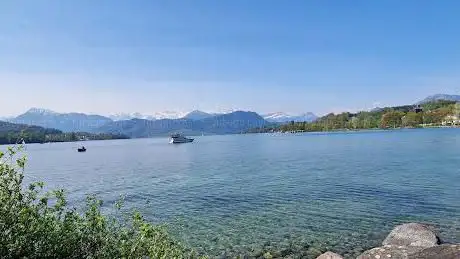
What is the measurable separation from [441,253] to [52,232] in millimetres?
12829

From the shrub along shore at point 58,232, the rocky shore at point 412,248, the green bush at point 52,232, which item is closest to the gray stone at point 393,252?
the rocky shore at point 412,248

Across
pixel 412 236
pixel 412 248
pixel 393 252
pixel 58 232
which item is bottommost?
pixel 412 236

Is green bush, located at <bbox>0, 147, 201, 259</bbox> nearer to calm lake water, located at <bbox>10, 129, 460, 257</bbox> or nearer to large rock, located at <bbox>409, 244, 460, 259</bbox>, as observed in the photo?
large rock, located at <bbox>409, 244, 460, 259</bbox>

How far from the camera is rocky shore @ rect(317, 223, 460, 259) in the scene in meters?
13.9

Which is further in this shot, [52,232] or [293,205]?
[293,205]

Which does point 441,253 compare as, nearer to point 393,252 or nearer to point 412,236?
point 393,252

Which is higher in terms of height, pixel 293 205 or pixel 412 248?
pixel 412 248

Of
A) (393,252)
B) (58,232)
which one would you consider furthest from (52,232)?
(393,252)

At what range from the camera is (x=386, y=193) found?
4759 centimetres

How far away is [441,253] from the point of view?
1377 cm

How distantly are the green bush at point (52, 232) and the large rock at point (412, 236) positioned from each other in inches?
681

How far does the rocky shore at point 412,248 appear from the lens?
1388 centimetres

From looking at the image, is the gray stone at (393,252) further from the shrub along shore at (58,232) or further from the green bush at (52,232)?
the green bush at (52,232)

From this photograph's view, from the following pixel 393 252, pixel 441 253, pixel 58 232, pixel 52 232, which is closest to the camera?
pixel 52 232
